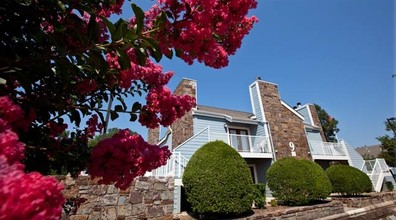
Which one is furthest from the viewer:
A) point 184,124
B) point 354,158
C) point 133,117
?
point 354,158

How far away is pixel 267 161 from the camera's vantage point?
14.2 metres

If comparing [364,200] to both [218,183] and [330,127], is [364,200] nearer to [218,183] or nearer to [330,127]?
[218,183]

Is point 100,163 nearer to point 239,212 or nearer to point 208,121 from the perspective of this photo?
point 239,212

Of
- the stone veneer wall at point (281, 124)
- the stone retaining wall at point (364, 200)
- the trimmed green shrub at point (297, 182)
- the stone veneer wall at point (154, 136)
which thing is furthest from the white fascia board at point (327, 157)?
the stone veneer wall at point (154, 136)

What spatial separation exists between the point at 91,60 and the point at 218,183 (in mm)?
6588

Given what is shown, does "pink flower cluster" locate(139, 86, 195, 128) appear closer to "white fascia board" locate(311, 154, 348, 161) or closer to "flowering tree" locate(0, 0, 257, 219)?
"flowering tree" locate(0, 0, 257, 219)

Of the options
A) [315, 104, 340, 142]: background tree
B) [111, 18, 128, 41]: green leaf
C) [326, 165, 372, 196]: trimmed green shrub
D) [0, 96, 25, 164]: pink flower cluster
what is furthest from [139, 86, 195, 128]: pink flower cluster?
[315, 104, 340, 142]: background tree

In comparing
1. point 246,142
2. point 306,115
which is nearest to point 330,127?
point 306,115

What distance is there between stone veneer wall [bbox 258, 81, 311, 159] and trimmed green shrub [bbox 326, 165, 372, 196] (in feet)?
7.19

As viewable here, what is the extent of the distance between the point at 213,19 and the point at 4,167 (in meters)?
1.30

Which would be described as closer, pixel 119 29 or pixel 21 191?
pixel 21 191

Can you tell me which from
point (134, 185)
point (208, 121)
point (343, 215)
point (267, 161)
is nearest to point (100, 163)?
point (134, 185)

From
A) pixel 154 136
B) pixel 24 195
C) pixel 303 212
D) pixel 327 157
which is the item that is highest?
pixel 154 136

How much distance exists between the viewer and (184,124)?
12.8 meters
